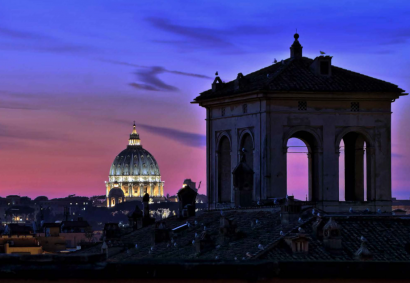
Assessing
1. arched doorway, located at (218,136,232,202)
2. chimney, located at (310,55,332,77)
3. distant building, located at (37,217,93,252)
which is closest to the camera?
chimney, located at (310,55,332,77)

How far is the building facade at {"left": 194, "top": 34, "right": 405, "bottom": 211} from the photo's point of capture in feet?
105

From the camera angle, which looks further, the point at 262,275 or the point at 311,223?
the point at 311,223

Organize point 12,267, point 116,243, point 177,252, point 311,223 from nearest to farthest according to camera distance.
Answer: point 12,267 < point 311,223 < point 177,252 < point 116,243

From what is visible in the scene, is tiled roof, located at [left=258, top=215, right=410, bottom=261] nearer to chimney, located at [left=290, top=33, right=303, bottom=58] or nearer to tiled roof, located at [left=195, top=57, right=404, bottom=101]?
tiled roof, located at [left=195, top=57, right=404, bottom=101]

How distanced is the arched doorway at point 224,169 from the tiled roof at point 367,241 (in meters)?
7.80

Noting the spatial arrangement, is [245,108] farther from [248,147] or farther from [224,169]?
[224,169]

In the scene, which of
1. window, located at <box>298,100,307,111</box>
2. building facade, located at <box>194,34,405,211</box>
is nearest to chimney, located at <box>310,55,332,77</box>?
building facade, located at <box>194,34,405,211</box>

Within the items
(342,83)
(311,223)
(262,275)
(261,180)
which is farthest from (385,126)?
(262,275)

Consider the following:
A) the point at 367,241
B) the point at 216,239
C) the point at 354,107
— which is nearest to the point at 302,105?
the point at 354,107

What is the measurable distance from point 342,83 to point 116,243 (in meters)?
10.2

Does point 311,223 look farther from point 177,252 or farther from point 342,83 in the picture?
point 342,83

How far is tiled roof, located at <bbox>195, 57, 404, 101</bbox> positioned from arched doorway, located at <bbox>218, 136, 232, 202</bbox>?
181cm

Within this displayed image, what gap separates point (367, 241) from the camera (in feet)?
87.2

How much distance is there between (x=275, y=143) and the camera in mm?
→ 32219
